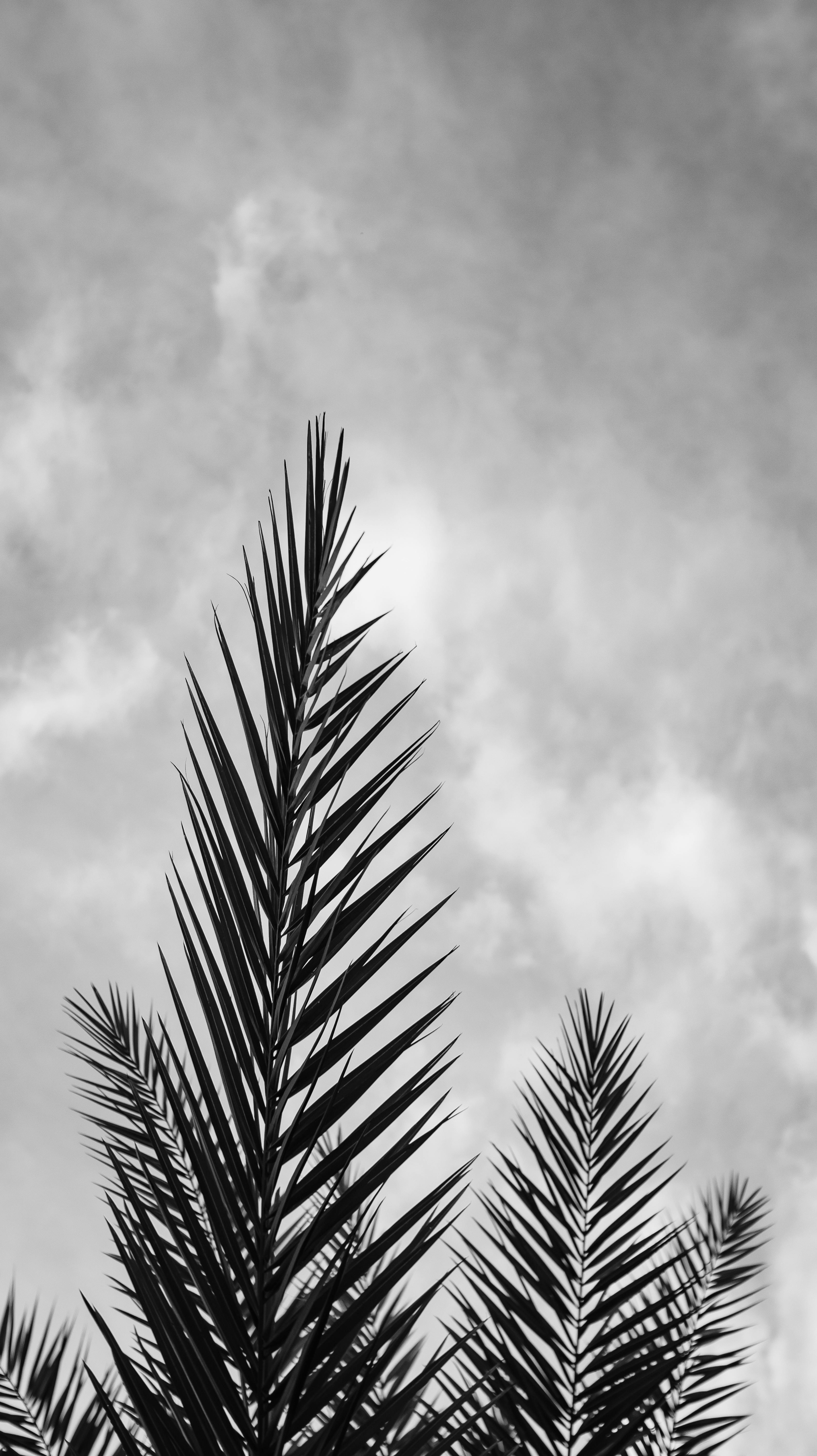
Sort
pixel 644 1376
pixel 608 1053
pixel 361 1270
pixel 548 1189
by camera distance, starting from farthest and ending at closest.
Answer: pixel 608 1053, pixel 548 1189, pixel 644 1376, pixel 361 1270

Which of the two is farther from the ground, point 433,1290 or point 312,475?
point 312,475

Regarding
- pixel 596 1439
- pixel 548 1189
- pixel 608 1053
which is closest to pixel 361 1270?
pixel 596 1439

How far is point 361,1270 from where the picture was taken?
0.87 meters

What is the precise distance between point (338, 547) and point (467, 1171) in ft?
2.64

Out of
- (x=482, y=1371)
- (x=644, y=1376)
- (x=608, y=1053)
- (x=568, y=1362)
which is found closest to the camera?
(x=644, y=1376)

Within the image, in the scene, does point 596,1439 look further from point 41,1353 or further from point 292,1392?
point 41,1353

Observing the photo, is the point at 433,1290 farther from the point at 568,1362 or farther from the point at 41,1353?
the point at 41,1353

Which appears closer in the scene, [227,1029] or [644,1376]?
[227,1029]

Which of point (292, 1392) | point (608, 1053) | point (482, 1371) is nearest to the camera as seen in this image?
point (292, 1392)

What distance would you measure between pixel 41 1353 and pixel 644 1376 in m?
1.80

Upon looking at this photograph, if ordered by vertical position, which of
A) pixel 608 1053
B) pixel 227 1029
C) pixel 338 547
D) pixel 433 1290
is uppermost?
Answer: pixel 338 547

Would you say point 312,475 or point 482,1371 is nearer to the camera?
point 312,475

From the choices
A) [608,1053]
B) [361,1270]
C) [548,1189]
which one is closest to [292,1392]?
[361,1270]

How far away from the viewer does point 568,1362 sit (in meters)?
1.64
